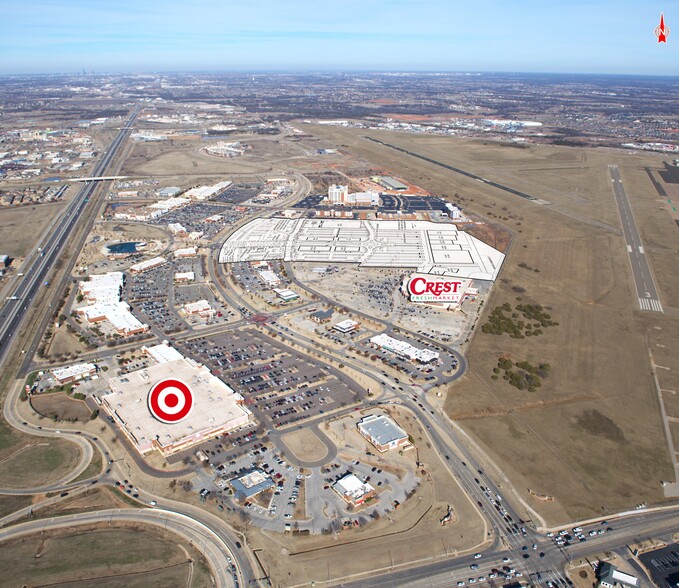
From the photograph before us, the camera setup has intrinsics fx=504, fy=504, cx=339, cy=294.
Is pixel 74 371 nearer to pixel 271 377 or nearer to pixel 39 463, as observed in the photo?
pixel 39 463

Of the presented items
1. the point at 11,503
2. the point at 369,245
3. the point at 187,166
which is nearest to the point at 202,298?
the point at 369,245

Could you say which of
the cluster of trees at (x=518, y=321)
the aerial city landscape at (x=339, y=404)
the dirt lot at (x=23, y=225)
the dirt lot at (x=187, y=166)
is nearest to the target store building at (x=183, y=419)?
the aerial city landscape at (x=339, y=404)

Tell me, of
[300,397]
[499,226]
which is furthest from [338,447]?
[499,226]

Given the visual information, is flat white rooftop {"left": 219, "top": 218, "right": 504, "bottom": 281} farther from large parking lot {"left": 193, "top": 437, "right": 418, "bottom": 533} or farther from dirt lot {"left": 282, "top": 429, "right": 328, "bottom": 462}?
large parking lot {"left": 193, "top": 437, "right": 418, "bottom": 533}

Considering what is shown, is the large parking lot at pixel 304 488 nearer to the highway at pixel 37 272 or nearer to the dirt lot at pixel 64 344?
the dirt lot at pixel 64 344

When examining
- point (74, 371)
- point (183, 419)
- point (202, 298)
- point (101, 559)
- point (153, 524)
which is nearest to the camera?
point (101, 559)

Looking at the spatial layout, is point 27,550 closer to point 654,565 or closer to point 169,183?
point 654,565

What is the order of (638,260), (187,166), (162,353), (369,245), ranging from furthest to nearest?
1. (187,166)
2. (369,245)
3. (638,260)
4. (162,353)
